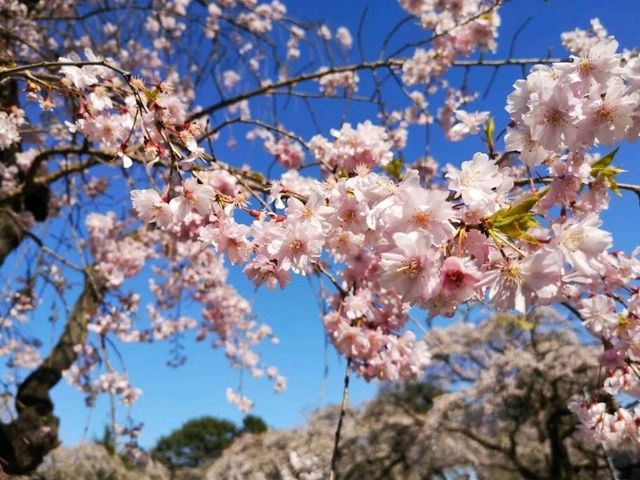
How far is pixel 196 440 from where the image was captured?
40375mm

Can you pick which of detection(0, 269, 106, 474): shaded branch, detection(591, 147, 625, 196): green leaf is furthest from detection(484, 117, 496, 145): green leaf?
detection(0, 269, 106, 474): shaded branch

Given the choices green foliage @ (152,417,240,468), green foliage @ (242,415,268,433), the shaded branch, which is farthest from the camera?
green foliage @ (152,417,240,468)

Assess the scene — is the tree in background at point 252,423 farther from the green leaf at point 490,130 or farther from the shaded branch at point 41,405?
the green leaf at point 490,130

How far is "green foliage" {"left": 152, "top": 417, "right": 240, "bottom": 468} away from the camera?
1540 inches

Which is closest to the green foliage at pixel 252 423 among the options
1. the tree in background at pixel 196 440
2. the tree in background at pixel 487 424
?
the tree in background at pixel 196 440

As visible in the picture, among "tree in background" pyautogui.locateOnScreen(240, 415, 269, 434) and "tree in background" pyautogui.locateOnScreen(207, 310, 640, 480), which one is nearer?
"tree in background" pyautogui.locateOnScreen(207, 310, 640, 480)

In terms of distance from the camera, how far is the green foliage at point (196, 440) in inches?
1540

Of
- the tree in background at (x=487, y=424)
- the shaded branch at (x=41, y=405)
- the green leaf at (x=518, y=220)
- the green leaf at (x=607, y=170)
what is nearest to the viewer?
the green leaf at (x=518, y=220)

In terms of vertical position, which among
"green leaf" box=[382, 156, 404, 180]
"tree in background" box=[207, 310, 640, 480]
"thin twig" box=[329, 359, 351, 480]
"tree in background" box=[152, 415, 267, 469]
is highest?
"tree in background" box=[152, 415, 267, 469]

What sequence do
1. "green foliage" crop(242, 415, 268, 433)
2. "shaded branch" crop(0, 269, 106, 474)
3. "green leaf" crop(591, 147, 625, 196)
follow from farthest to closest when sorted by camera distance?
1. "green foliage" crop(242, 415, 268, 433)
2. "shaded branch" crop(0, 269, 106, 474)
3. "green leaf" crop(591, 147, 625, 196)

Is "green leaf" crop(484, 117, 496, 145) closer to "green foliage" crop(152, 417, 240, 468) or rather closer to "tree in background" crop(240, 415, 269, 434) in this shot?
"tree in background" crop(240, 415, 269, 434)

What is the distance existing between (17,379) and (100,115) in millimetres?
3117

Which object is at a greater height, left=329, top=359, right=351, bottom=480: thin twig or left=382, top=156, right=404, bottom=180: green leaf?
left=382, top=156, right=404, bottom=180: green leaf

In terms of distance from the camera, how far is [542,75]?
111 centimetres
